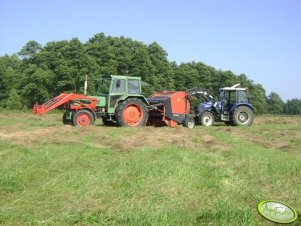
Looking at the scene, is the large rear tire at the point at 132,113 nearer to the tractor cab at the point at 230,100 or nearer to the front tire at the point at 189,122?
the front tire at the point at 189,122

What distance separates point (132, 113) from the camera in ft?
52.2

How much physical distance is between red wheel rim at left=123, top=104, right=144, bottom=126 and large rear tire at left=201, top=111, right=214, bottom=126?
12.4 feet

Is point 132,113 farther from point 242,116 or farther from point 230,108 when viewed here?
point 242,116

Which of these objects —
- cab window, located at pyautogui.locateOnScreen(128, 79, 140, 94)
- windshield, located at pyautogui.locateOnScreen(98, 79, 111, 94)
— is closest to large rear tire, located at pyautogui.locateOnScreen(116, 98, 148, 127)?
cab window, located at pyautogui.locateOnScreen(128, 79, 140, 94)

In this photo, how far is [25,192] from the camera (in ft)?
18.0

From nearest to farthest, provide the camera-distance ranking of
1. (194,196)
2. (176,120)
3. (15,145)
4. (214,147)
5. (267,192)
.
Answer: (194,196), (267,192), (15,145), (214,147), (176,120)

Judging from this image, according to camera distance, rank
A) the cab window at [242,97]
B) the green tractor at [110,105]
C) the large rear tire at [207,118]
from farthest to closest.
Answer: the cab window at [242,97]
the large rear tire at [207,118]
the green tractor at [110,105]

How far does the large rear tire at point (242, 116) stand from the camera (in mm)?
19047

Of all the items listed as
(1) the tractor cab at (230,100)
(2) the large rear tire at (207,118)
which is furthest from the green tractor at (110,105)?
(1) the tractor cab at (230,100)

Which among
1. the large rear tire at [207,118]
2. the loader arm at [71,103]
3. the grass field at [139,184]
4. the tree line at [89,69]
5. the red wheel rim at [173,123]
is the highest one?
the tree line at [89,69]

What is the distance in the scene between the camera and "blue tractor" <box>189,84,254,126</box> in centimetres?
1873

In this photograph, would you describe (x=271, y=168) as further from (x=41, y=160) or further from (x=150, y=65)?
(x=150, y=65)

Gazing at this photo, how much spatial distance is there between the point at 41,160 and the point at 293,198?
4657 mm

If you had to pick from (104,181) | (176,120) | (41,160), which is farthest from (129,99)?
(104,181)
